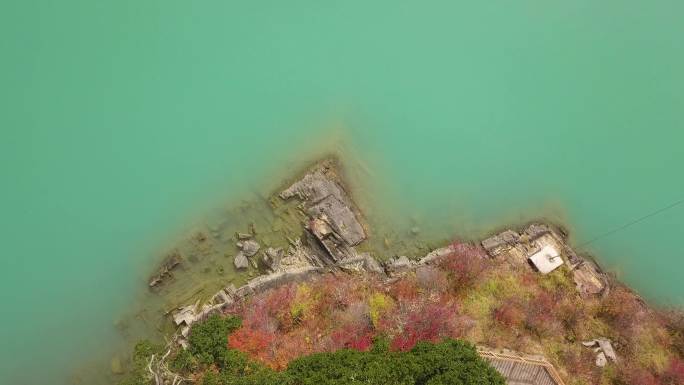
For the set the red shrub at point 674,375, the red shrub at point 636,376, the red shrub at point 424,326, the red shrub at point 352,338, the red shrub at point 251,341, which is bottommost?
the red shrub at point 674,375

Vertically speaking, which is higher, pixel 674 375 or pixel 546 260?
pixel 546 260

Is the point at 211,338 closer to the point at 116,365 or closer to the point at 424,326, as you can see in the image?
the point at 116,365

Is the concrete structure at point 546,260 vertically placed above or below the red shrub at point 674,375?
above

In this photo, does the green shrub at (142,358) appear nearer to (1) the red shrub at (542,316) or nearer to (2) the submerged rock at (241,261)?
(2) the submerged rock at (241,261)

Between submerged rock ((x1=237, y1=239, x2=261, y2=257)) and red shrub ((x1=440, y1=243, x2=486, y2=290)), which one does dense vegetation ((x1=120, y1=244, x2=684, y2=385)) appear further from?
submerged rock ((x1=237, y1=239, x2=261, y2=257))

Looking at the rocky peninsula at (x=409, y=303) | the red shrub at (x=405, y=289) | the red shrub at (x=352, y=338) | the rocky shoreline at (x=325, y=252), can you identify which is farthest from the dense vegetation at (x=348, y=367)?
the red shrub at (x=405, y=289)

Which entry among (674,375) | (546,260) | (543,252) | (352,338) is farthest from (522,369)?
(674,375)

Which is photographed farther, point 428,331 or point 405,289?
point 405,289
